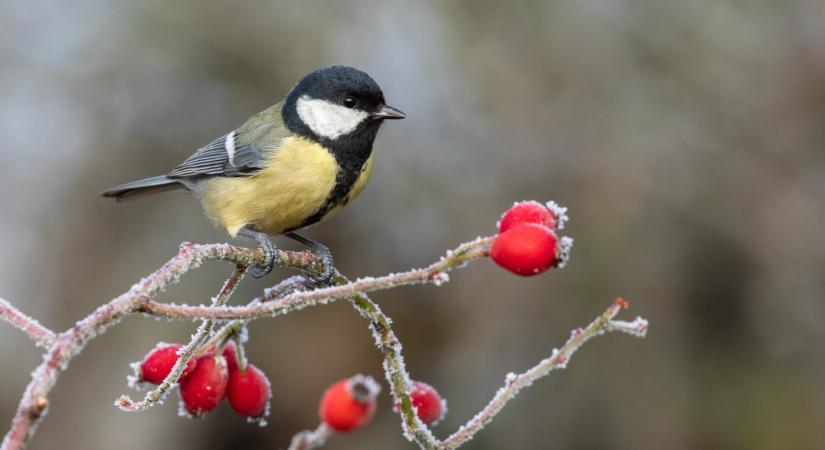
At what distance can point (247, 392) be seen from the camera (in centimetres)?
137

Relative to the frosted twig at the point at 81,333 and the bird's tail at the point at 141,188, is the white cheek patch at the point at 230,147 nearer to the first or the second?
the bird's tail at the point at 141,188

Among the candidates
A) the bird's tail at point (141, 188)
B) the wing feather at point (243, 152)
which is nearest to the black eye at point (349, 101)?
the wing feather at point (243, 152)

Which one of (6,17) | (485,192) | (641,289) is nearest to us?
(641,289)

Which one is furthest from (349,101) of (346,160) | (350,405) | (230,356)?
(350,405)

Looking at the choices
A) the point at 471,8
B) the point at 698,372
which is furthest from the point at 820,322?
the point at 471,8

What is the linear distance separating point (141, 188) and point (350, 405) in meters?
2.12

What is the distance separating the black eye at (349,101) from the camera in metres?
2.58

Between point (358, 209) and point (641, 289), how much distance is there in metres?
1.63

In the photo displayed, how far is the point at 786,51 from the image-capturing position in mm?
5133

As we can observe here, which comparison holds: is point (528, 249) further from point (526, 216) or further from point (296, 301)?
point (296, 301)

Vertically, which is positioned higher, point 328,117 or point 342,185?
point 328,117

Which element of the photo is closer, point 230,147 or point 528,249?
point 528,249

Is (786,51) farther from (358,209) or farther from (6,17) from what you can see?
(6,17)

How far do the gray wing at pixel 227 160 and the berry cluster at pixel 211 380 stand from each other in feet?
4.74
